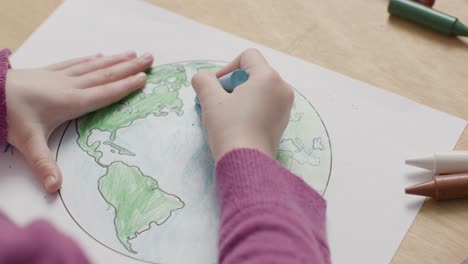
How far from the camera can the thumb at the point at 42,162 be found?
0.66 meters

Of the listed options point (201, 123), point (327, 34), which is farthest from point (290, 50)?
point (201, 123)

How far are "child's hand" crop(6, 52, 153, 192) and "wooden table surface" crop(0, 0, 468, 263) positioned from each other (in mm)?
99

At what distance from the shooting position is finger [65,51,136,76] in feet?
2.50

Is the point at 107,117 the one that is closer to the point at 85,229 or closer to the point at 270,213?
the point at 85,229

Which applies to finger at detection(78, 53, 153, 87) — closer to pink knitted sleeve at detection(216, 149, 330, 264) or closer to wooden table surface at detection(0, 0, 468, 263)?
wooden table surface at detection(0, 0, 468, 263)

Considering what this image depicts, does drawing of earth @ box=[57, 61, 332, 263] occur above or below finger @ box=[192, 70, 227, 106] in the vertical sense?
below

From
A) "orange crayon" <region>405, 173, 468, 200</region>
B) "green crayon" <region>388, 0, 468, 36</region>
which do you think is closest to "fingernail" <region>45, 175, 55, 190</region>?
"orange crayon" <region>405, 173, 468, 200</region>

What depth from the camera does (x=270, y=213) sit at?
1.85 ft

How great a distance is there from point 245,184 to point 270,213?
0.14 feet

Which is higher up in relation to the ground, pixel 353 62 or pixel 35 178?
pixel 353 62

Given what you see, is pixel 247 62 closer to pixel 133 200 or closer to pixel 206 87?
pixel 206 87

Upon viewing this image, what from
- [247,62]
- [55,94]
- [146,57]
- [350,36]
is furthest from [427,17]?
[55,94]

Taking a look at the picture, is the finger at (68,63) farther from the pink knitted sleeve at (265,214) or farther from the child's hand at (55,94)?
the pink knitted sleeve at (265,214)

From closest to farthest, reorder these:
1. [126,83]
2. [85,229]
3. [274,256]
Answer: [274,256]
[85,229]
[126,83]
